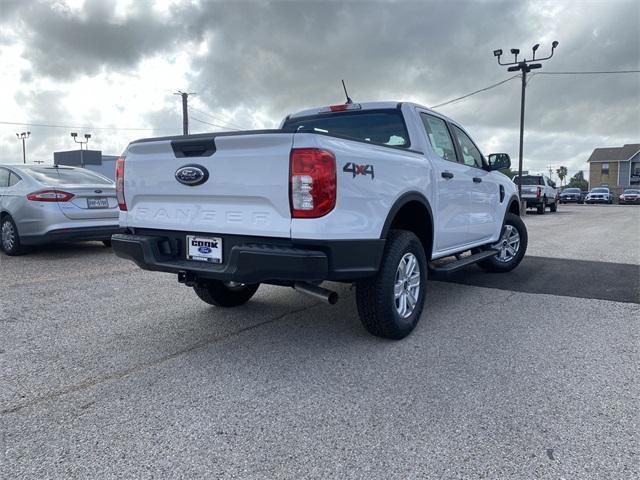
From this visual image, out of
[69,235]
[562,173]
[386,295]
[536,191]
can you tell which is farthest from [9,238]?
[562,173]

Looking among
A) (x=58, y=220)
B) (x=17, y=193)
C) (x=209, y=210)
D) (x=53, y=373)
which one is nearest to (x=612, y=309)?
(x=209, y=210)

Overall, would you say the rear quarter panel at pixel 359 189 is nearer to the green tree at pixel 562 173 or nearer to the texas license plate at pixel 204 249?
the texas license plate at pixel 204 249

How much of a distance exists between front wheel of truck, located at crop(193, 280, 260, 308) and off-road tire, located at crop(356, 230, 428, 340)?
4.05 feet

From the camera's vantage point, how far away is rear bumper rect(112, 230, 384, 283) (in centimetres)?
308

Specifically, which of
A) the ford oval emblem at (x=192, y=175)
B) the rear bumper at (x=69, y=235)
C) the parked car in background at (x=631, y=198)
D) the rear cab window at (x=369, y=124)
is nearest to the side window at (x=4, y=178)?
the rear bumper at (x=69, y=235)

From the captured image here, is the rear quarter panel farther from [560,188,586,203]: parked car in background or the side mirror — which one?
[560,188,586,203]: parked car in background

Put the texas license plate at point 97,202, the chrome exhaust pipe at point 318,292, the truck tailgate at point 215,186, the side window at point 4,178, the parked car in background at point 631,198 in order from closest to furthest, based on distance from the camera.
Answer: the truck tailgate at point 215,186 → the chrome exhaust pipe at point 318,292 → the texas license plate at point 97,202 → the side window at point 4,178 → the parked car in background at point 631,198

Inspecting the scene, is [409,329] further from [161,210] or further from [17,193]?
[17,193]

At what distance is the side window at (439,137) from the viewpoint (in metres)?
4.76

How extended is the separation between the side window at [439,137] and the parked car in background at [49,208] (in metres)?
5.11

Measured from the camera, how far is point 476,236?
5691mm

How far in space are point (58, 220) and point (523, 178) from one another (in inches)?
880

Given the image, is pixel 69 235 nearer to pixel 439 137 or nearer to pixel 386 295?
pixel 439 137

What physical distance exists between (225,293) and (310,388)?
1964 mm
